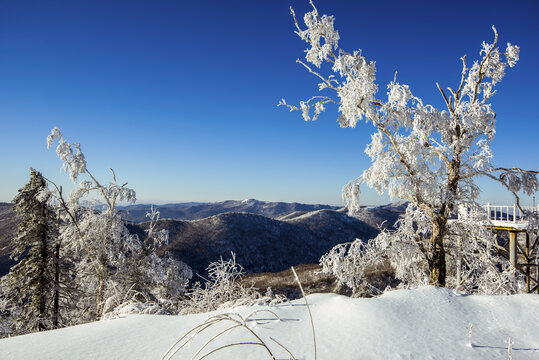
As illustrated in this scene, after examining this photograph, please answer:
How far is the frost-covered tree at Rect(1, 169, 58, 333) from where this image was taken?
12430mm

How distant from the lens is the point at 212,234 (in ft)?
194

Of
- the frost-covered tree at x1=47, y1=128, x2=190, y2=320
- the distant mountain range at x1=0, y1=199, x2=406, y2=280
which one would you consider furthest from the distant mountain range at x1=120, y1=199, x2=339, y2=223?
the frost-covered tree at x1=47, y1=128, x2=190, y2=320

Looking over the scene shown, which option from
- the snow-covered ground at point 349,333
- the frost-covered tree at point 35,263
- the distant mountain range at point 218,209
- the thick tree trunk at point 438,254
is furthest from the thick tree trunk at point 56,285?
the distant mountain range at point 218,209

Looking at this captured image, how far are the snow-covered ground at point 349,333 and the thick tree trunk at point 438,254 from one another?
3.13 m

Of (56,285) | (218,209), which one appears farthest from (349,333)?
(218,209)

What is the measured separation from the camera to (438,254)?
6297mm

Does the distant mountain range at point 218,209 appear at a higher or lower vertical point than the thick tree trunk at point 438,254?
lower

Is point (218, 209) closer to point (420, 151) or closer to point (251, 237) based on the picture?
point (251, 237)

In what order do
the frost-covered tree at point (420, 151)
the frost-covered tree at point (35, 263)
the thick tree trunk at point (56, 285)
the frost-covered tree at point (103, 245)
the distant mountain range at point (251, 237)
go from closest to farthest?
the frost-covered tree at point (420, 151) → the frost-covered tree at point (103, 245) → the frost-covered tree at point (35, 263) → the thick tree trunk at point (56, 285) → the distant mountain range at point (251, 237)

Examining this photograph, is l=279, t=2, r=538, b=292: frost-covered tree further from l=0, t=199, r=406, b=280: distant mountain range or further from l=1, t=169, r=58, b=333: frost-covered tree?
l=0, t=199, r=406, b=280: distant mountain range

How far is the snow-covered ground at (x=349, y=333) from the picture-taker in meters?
2.22

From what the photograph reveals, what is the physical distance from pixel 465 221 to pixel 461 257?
1051 millimetres

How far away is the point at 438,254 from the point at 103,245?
1120 cm

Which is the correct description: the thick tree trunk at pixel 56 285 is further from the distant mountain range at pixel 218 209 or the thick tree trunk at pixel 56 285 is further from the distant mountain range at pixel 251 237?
the distant mountain range at pixel 218 209
